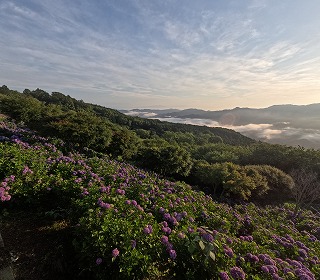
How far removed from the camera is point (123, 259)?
117 inches

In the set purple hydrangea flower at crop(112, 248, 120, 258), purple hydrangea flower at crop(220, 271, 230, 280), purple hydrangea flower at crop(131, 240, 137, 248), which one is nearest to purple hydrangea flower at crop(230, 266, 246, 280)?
purple hydrangea flower at crop(220, 271, 230, 280)

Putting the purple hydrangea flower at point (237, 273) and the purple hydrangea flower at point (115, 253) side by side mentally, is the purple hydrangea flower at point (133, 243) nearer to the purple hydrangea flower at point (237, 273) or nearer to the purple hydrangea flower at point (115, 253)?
the purple hydrangea flower at point (115, 253)

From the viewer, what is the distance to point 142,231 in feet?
11.1

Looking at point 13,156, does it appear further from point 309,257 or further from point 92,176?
point 309,257

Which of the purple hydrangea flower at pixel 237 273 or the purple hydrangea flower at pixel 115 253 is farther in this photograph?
the purple hydrangea flower at pixel 237 273

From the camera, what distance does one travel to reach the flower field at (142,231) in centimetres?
310

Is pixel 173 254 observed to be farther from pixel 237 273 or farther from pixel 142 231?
pixel 237 273

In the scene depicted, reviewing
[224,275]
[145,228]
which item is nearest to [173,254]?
[145,228]

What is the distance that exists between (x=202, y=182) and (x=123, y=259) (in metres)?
14.1

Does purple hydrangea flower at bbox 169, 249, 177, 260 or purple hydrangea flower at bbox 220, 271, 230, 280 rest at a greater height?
purple hydrangea flower at bbox 169, 249, 177, 260

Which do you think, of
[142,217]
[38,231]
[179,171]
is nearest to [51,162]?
[38,231]

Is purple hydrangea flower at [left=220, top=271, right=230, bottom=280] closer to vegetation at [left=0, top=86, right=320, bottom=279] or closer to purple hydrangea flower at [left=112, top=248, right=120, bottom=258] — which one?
vegetation at [left=0, top=86, right=320, bottom=279]

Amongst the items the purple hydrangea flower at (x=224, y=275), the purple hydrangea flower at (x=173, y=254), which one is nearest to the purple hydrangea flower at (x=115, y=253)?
the purple hydrangea flower at (x=173, y=254)

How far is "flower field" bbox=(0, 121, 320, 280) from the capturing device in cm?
310
